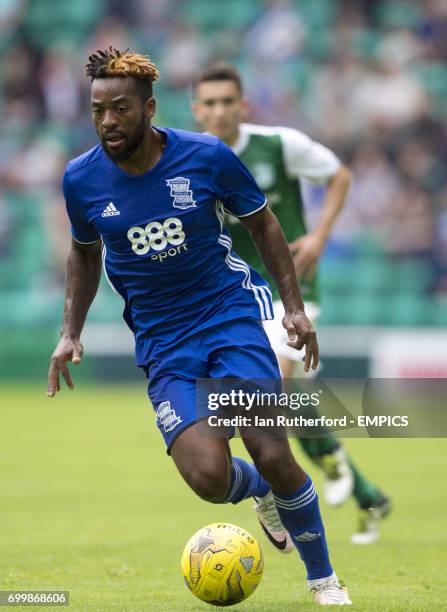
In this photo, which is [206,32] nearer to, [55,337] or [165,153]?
[55,337]

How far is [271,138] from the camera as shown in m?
7.52

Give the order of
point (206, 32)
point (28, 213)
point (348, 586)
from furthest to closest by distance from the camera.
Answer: point (206, 32) < point (28, 213) < point (348, 586)

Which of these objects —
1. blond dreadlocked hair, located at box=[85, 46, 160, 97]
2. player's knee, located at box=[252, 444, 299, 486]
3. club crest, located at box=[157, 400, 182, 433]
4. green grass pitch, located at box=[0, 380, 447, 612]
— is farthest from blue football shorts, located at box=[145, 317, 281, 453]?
blond dreadlocked hair, located at box=[85, 46, 160, 97]

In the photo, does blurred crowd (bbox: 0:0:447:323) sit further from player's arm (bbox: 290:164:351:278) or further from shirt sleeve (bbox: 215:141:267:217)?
A: shirt sleeve (bbox: 215:141:267:217)

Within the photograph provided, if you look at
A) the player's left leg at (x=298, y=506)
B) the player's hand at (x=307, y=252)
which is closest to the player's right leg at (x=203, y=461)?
the player's left leg at (x=298, y=506)

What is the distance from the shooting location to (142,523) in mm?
8047

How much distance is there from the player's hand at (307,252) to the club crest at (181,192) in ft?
6.24

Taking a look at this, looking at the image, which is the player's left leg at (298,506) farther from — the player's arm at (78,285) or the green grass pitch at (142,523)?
the player's arm at (78,285)

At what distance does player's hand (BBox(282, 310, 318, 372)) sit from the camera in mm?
5172

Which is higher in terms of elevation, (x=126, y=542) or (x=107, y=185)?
(x=107, y=185)

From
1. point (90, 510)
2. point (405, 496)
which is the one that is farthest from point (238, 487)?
point (405, 496)

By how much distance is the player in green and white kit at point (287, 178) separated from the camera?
7.44 meters

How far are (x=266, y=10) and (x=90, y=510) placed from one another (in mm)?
13216

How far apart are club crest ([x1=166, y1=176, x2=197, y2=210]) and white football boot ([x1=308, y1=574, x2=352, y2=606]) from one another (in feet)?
5.65
